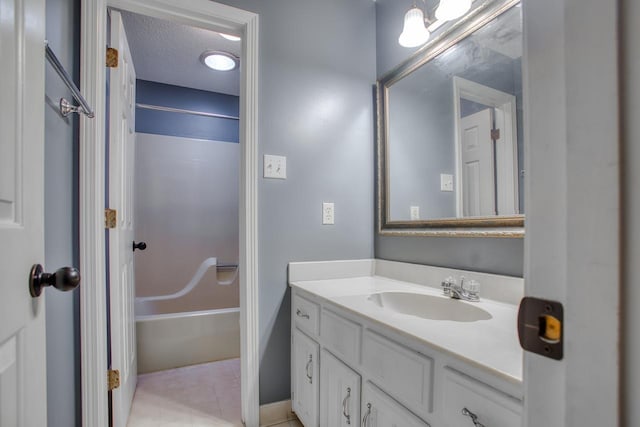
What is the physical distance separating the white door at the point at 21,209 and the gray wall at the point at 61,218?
1.40ft

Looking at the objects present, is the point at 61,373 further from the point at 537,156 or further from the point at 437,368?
the point at 537,156

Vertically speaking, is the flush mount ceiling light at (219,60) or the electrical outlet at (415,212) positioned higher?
the flush mount ceiling light at (219,60)

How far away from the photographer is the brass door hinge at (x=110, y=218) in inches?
54.9

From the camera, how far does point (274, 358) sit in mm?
1594

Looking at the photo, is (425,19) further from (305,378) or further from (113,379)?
(113,379)

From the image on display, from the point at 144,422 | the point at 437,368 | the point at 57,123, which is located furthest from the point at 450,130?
the point at 144,422

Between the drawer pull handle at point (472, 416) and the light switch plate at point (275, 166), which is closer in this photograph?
the drawer pull handle at point (472, 416)

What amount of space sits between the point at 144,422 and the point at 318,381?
3.30 ft

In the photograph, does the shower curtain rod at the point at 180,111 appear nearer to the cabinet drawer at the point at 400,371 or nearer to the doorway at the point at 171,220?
the doorway at the point at 171,220

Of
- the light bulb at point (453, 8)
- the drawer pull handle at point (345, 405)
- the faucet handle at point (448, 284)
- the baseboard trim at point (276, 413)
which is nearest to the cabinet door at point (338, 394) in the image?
the drawer pull handle at point (345, 405)

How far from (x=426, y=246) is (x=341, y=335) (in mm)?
650

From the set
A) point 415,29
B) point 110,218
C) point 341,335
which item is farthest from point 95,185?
point 415,29

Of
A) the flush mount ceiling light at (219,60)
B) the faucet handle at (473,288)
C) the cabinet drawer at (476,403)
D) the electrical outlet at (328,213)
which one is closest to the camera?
the cabinet drawer at (476,403)

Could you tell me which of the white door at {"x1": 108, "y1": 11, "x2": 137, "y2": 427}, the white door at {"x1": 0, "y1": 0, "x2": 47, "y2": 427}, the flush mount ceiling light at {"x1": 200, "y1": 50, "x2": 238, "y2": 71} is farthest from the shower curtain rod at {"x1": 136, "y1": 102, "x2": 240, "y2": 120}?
the white door at {"x1": 0, "y1": 0, "x2": 47, "y2": 427}
